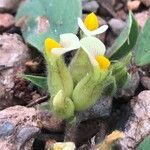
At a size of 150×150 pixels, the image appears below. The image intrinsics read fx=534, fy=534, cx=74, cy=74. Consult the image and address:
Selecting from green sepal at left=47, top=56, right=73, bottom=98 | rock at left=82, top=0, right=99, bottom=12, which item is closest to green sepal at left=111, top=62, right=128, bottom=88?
green sepal at left=47, top=56, right=73, bottom=98

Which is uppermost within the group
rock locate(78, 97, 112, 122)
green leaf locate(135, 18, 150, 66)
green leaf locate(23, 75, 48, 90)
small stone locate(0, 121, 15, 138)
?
green leaf locate(135, 18, 150, 66)

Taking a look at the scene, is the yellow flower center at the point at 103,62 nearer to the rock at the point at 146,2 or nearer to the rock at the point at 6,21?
→ the rock at the point at 6,21

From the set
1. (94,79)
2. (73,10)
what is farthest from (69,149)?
(73,10)

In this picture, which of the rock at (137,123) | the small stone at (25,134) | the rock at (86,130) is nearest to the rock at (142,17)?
the rock at (137,123)

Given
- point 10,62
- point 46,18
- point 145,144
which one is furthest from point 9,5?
point 145,144

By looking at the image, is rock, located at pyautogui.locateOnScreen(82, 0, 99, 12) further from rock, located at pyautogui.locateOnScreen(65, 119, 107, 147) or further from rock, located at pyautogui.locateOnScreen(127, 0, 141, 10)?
rock, located at pyautogui.locateOnScreen(65, 119, 107, 147)
